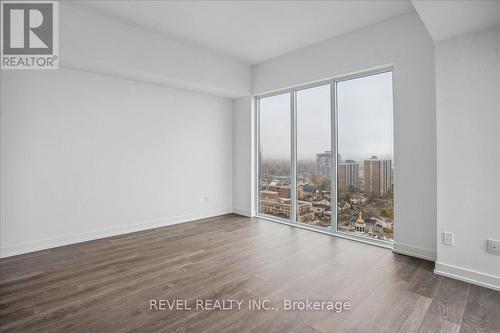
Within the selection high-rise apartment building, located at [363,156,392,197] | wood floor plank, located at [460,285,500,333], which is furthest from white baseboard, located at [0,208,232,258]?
wood floor plank, located at [460,285,500,333]

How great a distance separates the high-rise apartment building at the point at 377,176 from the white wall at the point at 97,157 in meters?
2.97

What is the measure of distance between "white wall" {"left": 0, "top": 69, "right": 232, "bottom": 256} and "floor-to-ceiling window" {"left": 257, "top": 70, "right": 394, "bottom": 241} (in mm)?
1329

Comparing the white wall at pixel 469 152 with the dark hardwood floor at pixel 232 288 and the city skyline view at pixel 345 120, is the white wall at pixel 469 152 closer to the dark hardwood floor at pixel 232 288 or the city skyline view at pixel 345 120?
the dark hardwood floor at pixel 232 288

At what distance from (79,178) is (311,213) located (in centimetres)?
368

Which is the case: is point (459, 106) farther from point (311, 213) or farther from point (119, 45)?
point (119, 45)

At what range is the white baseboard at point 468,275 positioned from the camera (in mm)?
2381

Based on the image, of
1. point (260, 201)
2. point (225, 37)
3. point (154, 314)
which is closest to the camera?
point (154, 314)

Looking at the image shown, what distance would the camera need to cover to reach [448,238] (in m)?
2.64

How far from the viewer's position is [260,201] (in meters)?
5.34

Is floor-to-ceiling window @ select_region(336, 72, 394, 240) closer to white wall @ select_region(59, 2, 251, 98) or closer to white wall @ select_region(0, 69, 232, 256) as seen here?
white wall @ select_region(59, 2, 251, 98)

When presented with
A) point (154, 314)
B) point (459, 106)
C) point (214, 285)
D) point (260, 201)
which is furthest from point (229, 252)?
point (459, 106)

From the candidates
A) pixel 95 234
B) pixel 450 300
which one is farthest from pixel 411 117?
pixel 95 234

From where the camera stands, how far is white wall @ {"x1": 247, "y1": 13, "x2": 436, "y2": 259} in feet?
9.95

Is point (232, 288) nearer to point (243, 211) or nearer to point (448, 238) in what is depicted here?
point (448, 238)
